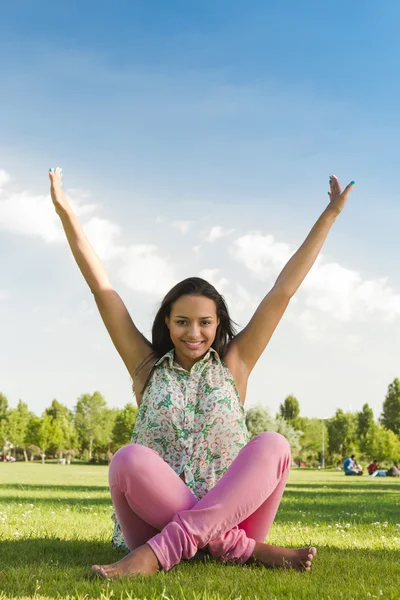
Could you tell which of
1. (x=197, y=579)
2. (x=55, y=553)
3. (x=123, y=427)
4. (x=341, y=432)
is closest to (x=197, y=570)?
(x=197, y=579)

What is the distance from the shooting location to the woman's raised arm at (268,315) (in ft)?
16.1

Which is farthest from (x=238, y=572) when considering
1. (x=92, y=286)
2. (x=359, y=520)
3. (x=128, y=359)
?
(x=359, y=520)

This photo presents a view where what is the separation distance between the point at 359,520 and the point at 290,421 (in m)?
92.6

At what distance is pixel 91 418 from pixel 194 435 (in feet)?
277

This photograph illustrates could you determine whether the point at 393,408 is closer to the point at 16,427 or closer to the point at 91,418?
the point at 91,418

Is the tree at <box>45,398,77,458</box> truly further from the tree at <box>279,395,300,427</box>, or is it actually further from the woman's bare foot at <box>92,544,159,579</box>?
the woman's bare foot at <box>92,544,159,579</box>

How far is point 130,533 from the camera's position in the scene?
4309 mm

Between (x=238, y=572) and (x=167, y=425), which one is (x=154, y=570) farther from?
(x=167, y=425)

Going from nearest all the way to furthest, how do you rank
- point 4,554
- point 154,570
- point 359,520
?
point 154,570 < point 4,554 < point 359,520

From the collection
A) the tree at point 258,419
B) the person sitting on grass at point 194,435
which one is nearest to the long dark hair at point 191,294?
the person sitting on grass at point 194,435

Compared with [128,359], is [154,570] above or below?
below

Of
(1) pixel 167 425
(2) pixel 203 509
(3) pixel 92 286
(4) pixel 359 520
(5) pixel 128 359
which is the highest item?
(3) pixel 92 286

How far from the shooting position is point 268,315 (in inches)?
194

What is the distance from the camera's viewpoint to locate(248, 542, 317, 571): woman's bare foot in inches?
159
